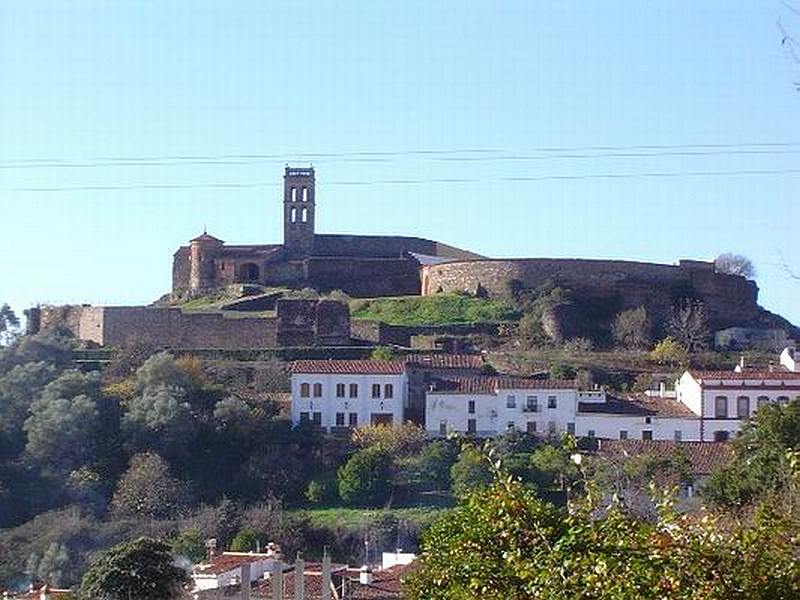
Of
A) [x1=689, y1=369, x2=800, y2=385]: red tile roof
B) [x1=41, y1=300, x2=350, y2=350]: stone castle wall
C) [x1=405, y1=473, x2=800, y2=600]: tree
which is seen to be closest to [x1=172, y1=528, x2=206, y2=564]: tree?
[x1=689, y1=369, x2=800, y2=385]: red tile roof

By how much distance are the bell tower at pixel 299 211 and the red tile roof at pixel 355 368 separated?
1608 centimetres

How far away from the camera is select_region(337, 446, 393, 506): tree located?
3512cm

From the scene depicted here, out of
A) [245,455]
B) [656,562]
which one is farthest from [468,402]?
[656,562]

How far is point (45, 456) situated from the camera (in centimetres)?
3697

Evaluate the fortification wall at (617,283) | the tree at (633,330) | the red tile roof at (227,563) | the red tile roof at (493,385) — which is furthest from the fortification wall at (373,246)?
the red tile roof at (227,563)

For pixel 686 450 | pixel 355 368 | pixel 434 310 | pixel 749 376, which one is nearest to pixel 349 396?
pixel 355 368

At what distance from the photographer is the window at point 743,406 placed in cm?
3872

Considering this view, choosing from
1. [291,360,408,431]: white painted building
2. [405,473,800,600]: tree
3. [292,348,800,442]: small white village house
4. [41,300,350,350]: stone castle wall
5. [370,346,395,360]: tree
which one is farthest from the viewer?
[41,300,350,350]: stone castle wall

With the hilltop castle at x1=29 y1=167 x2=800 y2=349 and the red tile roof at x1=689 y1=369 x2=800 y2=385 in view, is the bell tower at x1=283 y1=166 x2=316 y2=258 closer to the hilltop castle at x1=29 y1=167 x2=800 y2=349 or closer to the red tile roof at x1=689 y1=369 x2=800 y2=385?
the hilltop castle at x1=29 y1=167 x2=800 y2=349

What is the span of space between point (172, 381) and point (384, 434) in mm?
5936

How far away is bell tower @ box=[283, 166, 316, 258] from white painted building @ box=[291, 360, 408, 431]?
17611 mm

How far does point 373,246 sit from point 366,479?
79.9 feet

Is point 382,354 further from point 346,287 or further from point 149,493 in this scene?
point 149,493

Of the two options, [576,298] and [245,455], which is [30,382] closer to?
[245,455]
